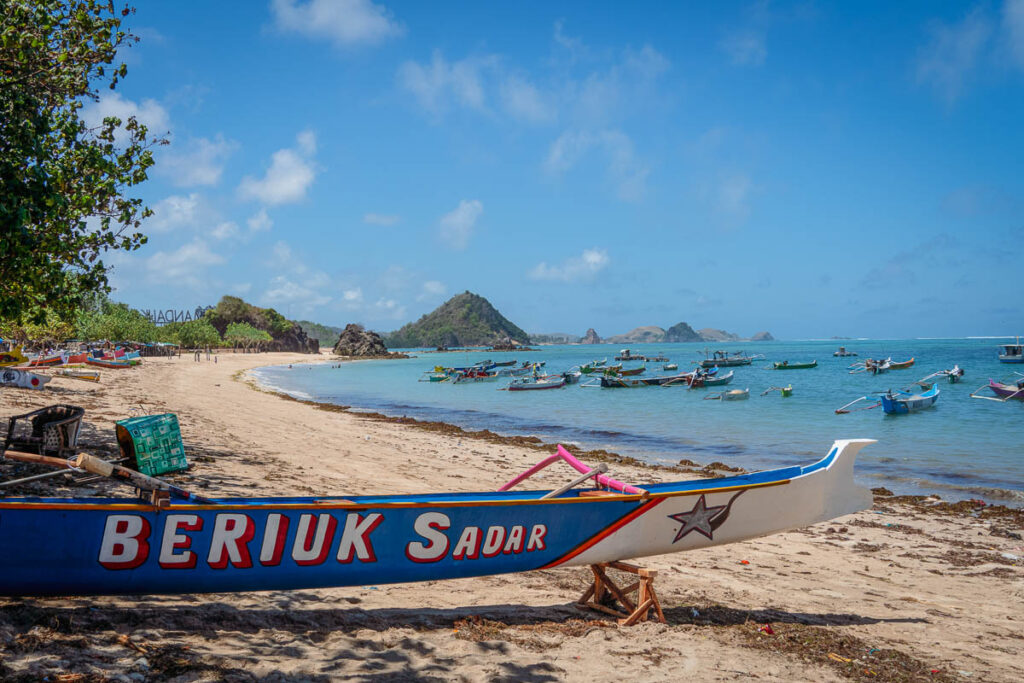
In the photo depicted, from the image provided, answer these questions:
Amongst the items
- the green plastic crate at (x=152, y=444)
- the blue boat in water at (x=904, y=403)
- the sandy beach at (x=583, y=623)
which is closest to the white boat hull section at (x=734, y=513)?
the sandy beach at (x=583, y=623)

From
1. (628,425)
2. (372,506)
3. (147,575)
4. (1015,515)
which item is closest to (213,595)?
(147,575)

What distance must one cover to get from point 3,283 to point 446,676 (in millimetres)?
6695

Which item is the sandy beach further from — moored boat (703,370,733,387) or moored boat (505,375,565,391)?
moored boat (505,375,565,391)

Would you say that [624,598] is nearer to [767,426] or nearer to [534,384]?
[767,426]

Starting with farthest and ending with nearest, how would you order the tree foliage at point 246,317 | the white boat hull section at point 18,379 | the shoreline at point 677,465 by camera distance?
1. the tree foliage at point 246,317
2. the white boat hull section at point 18,379
3. the shoreline at point 677,465

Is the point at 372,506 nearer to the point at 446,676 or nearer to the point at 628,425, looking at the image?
the point at 446,676

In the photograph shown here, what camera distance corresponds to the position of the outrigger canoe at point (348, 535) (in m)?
4.02

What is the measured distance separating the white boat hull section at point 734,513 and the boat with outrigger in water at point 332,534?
0.05 ft

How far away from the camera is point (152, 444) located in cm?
820

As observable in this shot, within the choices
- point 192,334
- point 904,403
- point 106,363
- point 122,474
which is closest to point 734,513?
point 122,474

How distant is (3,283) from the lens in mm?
7023

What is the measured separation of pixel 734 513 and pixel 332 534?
3670mm

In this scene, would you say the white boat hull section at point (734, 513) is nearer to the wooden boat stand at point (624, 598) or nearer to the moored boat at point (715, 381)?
the wooden boat stand at point (624, 598)

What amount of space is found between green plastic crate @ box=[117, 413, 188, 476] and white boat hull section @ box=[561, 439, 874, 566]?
581 centimetres
